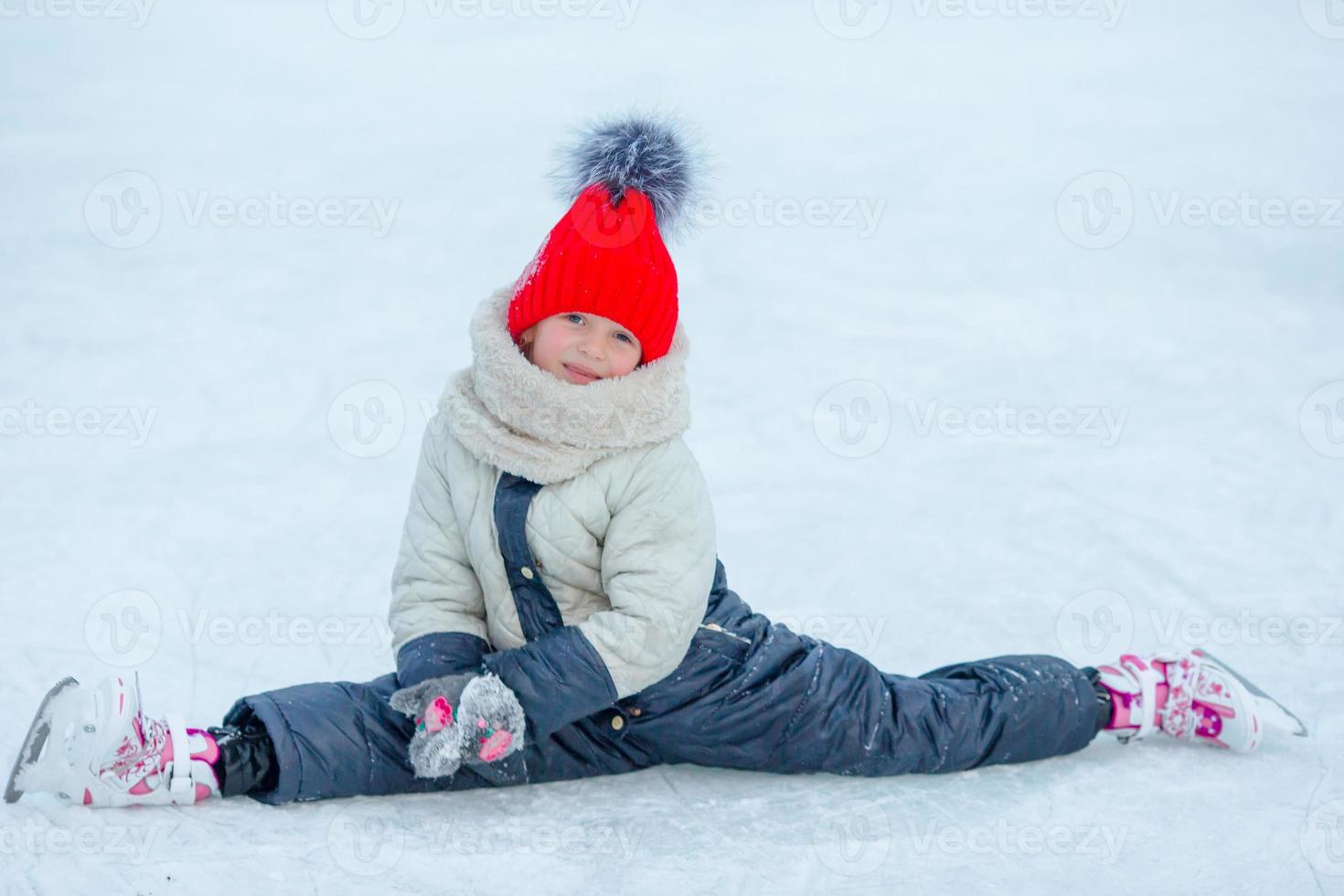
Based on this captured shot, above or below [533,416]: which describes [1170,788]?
below

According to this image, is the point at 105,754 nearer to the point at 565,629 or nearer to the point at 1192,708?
the point at 565,629

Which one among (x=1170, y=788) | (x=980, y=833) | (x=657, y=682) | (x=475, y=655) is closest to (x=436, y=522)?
(x=475, y=655)

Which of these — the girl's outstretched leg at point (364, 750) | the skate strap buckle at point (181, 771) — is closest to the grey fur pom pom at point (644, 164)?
the girl's outstretched leg at point (364, 750)

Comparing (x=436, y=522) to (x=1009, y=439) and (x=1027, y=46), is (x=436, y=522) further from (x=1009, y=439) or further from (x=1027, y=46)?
(x=1027, y=46)

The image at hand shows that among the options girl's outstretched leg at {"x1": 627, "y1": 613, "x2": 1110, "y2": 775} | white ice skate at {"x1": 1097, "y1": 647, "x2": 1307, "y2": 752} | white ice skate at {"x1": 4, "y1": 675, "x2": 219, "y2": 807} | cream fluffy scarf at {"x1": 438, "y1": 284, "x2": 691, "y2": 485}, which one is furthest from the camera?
white ice skate at {"x1": 1097, "y1": 647, "x2": 1307, "y2": 752}

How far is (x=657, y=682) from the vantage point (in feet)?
6.51

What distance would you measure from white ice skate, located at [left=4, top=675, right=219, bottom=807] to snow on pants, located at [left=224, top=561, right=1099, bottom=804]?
0.10 m

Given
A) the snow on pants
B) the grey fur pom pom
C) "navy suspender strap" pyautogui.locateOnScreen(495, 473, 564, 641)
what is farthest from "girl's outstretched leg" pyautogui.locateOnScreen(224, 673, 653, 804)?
the grey fur pom pom

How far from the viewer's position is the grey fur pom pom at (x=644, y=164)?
1938 mm

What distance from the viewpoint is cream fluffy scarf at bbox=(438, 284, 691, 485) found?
1.89 meters

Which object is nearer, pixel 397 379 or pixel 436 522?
pixel 436 522

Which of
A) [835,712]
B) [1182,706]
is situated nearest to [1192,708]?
[1182,706]

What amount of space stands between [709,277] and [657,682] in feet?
8.14

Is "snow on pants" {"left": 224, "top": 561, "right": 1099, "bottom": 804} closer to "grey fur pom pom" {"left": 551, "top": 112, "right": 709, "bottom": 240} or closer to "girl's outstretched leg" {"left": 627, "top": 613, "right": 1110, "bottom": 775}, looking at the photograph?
"girl's outstretched leg" {"left": 627, "top": 613, "right": 1110, "bottom": 775}
